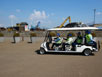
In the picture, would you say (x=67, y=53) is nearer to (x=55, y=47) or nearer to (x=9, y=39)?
(x=55, y=47)

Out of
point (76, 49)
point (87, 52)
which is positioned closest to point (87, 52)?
point (87, 52)

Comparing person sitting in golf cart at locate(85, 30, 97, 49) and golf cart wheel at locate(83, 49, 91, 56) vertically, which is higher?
person sitting in golf cart at locate(85, 30, 97, 49)

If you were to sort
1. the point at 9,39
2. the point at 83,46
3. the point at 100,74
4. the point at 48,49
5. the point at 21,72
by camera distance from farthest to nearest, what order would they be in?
the point at 9,39 → the point at 48,49 → the point at 83,46 → the point at 21,72 → the point at 100,74

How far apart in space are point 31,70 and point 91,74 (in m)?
2.38

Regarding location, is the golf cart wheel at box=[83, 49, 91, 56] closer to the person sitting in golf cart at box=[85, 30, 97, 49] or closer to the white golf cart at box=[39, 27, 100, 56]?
the white golf cart at box=[39, 27, 100, 56]

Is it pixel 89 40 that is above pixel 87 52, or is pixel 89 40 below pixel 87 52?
above

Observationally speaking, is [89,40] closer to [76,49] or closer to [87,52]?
[87,52]

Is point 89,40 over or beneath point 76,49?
over

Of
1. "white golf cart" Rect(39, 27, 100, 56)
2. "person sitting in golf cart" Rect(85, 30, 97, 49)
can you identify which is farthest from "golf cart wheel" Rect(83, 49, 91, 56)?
"person sitting in golf cart" Rect(85, 30, 97, 49)

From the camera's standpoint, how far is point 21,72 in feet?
15.6

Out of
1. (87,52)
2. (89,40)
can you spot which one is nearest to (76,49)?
(87,52)

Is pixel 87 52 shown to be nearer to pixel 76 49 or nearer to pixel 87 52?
pixel 87 52

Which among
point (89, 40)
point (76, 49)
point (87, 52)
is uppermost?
point (89, 40)

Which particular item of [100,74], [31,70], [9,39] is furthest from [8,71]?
[9,39]
